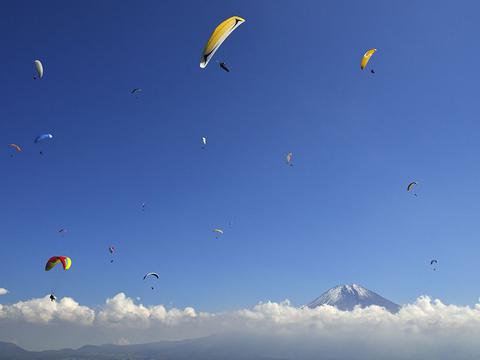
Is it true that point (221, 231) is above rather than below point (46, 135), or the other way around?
below

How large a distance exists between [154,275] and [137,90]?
27.3 meters

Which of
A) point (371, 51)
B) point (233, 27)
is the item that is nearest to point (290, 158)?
point (371, 51)

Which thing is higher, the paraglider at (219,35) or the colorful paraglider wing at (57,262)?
the paraglider at (219,35)

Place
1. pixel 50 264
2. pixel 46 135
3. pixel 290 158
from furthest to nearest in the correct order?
1. pixel 290 158
2. pixel 46 135
3. pixel 50 264

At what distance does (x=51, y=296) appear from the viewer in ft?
148

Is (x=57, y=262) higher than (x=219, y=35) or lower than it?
lower

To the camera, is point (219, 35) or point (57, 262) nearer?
point (219, 35)

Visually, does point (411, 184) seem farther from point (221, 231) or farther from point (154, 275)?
point (154, 275)

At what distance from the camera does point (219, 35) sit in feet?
82.5

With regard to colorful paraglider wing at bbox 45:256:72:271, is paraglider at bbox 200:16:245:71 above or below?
above

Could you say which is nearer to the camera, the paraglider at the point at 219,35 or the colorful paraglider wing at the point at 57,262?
the paraglider at the point at 219,35

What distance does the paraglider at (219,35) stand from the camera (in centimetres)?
2477

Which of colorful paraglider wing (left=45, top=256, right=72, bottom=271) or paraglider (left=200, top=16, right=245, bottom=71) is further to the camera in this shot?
colorful paraglider wing (left=45, top=256, right=72, bottom=271)

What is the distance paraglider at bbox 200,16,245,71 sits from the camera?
81.3 ft
